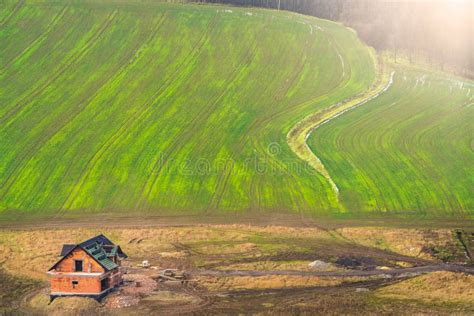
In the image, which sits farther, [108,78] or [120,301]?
[108,78]

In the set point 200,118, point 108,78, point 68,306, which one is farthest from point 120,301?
point 108,78

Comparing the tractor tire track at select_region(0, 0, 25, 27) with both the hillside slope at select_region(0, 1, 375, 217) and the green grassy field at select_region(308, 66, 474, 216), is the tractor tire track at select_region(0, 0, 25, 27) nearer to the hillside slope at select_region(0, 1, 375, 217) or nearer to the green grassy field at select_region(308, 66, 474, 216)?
the hillside slope at select_region(0, 1, 375, 217)

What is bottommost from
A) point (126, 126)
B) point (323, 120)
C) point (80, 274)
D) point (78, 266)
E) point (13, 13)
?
point (80, 274)

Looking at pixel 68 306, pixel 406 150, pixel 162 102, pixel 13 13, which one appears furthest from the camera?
pixel 13 13

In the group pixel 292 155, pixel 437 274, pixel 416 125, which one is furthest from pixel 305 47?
pixel 437 274

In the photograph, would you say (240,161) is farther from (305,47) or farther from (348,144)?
(305,47)

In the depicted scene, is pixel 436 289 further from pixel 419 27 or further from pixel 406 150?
pixel 419 27
